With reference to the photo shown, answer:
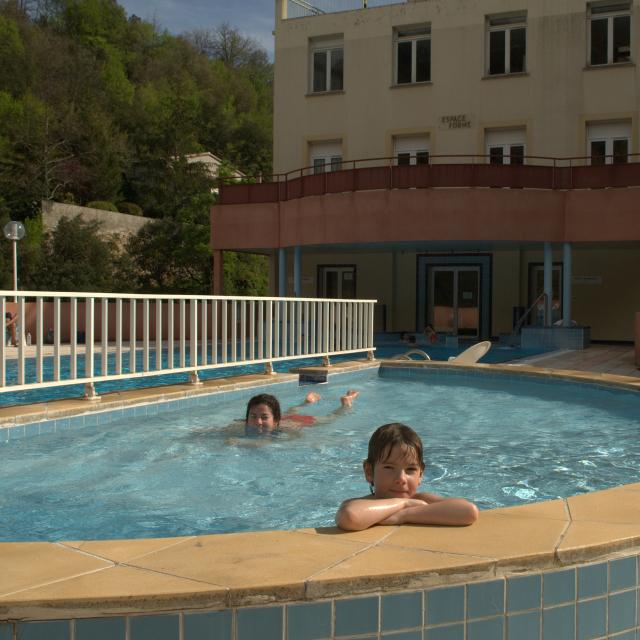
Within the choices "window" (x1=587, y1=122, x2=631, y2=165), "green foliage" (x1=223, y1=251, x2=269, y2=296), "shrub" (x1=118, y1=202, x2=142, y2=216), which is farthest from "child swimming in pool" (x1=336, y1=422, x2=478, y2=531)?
"shrub" (x1=118, y1=202, x2=142, y2=216)

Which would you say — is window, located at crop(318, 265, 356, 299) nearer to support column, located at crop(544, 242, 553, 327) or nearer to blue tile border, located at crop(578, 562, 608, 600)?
support column, located at crop(544, 242, 553, 327)

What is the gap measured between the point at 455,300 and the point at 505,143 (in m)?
5.03

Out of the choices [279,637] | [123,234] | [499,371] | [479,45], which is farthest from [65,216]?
[279,637]

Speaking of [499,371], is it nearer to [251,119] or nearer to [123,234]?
[123,234]

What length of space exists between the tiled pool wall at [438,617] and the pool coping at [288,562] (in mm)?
32

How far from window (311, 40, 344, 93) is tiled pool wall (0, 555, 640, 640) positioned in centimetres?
2459

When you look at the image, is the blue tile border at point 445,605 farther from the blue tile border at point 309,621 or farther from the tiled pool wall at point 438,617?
the blue tile border at point 309,621

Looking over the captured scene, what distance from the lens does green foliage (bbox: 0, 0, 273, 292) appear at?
39.1 metres

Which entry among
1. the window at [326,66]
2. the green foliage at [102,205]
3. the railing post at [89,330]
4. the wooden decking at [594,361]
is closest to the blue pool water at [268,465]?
the railing post at [89,330]

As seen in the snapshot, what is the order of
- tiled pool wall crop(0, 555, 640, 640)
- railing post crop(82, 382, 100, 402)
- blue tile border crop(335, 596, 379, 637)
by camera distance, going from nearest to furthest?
tiled pool wall crop(0, 555, 640, 640) < blue tile border crop(335, 596, 379, 637) < railing post crop(82, 382, 100, 402)

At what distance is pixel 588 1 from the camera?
22.8 m

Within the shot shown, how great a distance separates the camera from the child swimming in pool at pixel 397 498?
3.25 meters

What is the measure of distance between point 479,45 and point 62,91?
35.7 metres

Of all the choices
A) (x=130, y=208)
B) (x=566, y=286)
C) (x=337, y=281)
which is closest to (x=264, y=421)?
(x=566, y=286)
